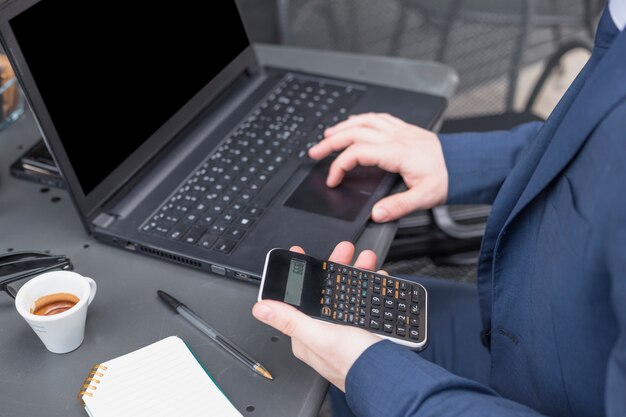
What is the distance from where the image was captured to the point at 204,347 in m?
0.69

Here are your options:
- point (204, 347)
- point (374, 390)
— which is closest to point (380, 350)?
point (374, 390)

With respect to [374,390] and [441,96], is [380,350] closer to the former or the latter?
[374,390]

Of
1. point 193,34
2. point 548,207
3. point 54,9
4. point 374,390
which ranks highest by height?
point 54,9

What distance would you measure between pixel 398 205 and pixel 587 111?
1.02ft

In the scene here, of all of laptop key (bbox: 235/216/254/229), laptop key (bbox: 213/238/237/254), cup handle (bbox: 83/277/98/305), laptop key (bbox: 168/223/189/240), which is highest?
cup handle (bbox: 83/277/98/305)

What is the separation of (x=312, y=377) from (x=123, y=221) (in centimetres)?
32

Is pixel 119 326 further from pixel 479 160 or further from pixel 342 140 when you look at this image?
pixel 479 160

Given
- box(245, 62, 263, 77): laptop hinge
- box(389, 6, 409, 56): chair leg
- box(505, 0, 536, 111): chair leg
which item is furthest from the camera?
box(389, 6, 409, 56): chair leg

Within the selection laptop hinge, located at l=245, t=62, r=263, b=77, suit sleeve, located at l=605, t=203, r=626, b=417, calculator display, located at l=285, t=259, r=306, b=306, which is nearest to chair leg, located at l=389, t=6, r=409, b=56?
laptop hinge, located at l=245, t=62, r=263, b=77

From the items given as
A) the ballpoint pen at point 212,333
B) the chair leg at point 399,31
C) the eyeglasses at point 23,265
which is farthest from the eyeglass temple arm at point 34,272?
the chair leg at point 399,31

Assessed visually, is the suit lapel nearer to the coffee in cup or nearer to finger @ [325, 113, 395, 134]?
finger @ [325, 113, 395, 134]

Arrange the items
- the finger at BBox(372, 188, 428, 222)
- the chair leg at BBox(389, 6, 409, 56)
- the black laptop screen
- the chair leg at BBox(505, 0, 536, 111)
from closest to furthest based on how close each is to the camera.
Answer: the black laptop screen → the finger at BBox(372, 188, 428, 222) → the chair leg at BBox(505, 0, 536, 111) → the chair leg at BBox(389, 6, 409, 56)

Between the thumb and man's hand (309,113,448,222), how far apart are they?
241 millimetres

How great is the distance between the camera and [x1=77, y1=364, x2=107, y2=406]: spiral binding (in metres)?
0.62
